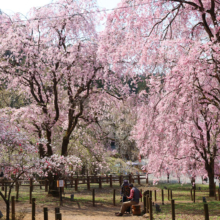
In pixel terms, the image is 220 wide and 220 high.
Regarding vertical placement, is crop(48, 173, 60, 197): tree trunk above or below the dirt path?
above

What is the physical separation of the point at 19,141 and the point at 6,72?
27.7ft

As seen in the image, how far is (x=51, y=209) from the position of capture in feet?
42.7

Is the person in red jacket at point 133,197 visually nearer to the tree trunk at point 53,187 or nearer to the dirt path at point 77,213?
the dirt path at point 77,213

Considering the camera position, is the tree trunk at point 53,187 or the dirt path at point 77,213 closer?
the dirt path at point 77,213

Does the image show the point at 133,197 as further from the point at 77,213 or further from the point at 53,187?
the point at 53,187

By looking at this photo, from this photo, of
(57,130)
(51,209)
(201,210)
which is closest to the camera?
(201,210)

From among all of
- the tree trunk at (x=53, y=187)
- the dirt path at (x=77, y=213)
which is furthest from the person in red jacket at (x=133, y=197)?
the tree trunk at (x=53, y=187)

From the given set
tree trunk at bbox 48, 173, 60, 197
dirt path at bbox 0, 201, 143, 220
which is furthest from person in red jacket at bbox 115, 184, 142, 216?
tree trunk at bbox 48, 173, 60, 197

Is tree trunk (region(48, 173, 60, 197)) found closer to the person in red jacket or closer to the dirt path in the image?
the dirt path

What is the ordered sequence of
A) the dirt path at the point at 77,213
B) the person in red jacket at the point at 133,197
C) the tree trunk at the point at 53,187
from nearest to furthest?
the person in red jacket at the point at 133,197 → the dirt path at the point at 77,213 → the tree trunk at the point at 53,187

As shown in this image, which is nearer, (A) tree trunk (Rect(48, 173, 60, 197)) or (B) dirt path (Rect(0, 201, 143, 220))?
(B) dirt path (Rect(0, 201, 143, 220))

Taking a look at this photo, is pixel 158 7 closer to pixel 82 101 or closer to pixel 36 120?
pixel 82 101

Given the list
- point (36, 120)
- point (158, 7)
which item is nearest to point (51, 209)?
point (36, 120)

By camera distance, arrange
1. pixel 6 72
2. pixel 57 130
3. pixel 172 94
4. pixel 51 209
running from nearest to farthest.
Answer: pixel 172 94 < pixel 51 209 < pixel 6 72 < pixel 57 130
